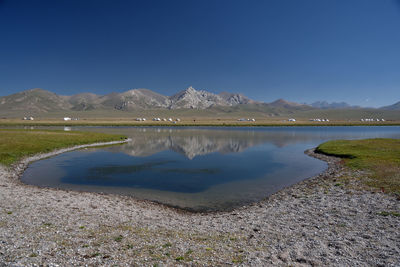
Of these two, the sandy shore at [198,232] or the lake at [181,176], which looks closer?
the sandy shore at [198,232]

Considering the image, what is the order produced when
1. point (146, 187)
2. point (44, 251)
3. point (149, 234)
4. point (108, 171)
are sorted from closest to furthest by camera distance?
point (44, 251)
point (149, 234)
point (146, 187)
point (108, 171)

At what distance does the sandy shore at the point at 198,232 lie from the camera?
37.3ft

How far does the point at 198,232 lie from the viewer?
1502 cm

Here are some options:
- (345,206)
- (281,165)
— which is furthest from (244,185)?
(281,165)

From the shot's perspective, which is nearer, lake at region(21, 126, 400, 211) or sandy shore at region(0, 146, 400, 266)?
sandy shore at region(0, 146, 400, 266)

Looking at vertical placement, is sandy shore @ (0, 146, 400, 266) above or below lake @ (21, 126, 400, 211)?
above

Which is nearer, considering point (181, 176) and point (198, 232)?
point (198, 232)

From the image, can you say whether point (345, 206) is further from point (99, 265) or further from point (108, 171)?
point (108, 171)

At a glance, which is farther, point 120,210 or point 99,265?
Result: point 120,210

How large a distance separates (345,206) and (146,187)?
19.6 meters

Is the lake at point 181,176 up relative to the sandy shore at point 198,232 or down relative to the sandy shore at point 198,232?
down

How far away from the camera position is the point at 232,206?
856 inches

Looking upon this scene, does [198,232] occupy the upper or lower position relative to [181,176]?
upper

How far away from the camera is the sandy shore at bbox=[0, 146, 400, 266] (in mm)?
11375
